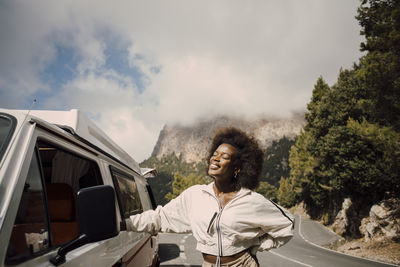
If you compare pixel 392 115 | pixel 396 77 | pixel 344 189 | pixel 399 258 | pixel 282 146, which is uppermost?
pixel 282 146

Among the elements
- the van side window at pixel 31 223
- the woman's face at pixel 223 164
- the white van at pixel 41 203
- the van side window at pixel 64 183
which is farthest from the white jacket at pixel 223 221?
the van side window at pixel 31 223

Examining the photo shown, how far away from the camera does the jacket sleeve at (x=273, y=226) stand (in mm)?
2320

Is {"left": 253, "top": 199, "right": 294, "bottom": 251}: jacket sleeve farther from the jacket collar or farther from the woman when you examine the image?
the jacket collar

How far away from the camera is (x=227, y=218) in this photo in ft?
7.38

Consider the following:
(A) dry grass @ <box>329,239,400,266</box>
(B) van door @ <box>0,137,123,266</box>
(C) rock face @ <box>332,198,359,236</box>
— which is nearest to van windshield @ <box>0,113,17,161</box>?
(B) van door @ <box>0,137,123,266</box>

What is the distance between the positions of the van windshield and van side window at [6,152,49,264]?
20 cm

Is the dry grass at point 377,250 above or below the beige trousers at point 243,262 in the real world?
below

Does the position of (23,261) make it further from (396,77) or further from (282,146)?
(282,146)

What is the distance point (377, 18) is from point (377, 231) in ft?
36.4

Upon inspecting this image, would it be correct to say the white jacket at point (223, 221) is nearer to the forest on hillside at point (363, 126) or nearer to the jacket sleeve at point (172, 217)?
the jacket sleeve at point (172, 217)

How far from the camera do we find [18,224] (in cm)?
138

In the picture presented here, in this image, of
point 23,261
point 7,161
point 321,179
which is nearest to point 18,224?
point 23,261

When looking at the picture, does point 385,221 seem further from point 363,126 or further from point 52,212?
point 52,212

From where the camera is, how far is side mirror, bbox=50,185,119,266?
1.42m
